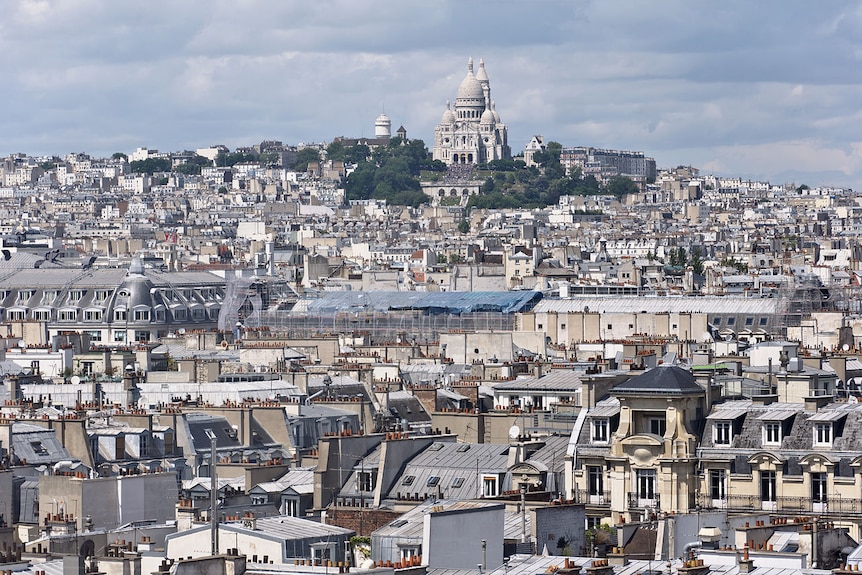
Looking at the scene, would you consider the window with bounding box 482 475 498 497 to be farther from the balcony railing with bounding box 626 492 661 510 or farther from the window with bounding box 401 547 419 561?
the window with bounding box 401 547 419 561

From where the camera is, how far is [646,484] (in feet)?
95.6

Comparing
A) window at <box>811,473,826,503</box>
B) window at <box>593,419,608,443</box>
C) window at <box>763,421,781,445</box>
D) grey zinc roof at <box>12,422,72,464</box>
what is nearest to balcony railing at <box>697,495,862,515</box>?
window at <box>811,473,826,503</box>

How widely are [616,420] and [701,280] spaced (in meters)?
72.1

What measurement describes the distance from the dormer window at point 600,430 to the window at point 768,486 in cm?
191

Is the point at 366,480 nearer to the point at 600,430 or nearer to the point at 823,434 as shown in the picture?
the point at 600,430

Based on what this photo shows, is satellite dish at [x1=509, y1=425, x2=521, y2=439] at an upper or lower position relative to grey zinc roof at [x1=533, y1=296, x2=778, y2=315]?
lower

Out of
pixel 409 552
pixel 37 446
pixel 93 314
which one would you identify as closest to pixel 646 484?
pixel 409 552

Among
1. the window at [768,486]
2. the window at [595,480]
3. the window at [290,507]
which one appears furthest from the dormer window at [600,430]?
the window at [290,507]

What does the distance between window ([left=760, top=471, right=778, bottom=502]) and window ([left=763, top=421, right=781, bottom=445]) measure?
1.22ft

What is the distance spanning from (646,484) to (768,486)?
1257mm

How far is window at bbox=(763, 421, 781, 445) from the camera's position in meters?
28.9

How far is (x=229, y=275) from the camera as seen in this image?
94.8 meters

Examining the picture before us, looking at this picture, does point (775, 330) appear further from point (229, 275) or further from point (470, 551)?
point (470, 551)

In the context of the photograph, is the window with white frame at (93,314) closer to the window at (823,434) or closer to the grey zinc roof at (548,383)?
the grey zinc roof at (548,383)
